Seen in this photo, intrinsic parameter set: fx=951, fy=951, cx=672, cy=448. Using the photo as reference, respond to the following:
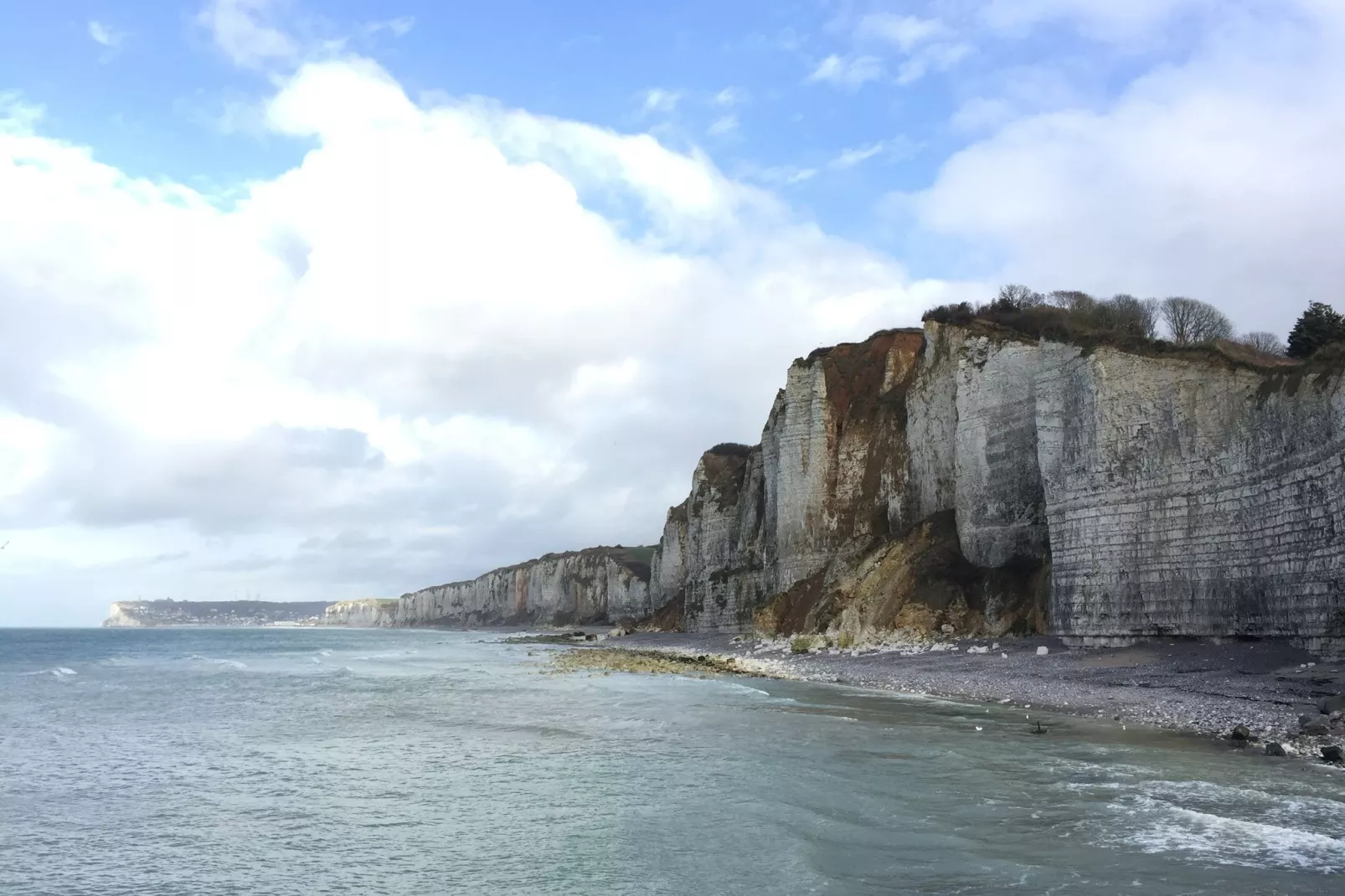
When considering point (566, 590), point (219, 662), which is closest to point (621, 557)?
point (566, 590)

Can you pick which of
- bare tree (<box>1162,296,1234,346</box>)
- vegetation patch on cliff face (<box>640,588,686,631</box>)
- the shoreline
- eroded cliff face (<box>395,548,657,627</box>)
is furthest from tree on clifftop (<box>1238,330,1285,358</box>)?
eroded cliff face (<box>395,548,657,627</box>)

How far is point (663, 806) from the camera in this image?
14148 mm

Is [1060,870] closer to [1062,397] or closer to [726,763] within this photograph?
[726,763]

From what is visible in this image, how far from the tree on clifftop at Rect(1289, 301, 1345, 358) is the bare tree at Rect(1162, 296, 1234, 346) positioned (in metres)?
8.56

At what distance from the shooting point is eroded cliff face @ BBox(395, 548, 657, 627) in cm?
11931

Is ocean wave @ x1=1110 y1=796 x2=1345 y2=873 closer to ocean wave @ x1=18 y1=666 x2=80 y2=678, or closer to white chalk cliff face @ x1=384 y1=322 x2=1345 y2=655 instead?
white chalk cliff face @ x1=384 y1=322 x2=1345 y2=655

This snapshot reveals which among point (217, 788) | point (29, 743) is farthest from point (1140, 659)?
point (29, 743)

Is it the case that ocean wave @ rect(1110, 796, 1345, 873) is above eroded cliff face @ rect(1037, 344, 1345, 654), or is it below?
below

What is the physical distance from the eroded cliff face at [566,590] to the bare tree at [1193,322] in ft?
221

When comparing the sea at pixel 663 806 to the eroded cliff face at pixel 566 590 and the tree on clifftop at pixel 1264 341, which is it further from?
the eroded cliff face at pixel 566 590

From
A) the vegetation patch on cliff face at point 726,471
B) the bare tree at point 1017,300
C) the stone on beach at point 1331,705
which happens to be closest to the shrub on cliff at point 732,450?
the vegetation patch on cliff face at point 726,471

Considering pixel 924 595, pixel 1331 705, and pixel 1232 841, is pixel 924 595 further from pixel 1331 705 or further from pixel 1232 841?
pixel 1232 841

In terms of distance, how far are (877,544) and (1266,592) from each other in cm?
2686

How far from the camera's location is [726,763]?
17609 millimetres
